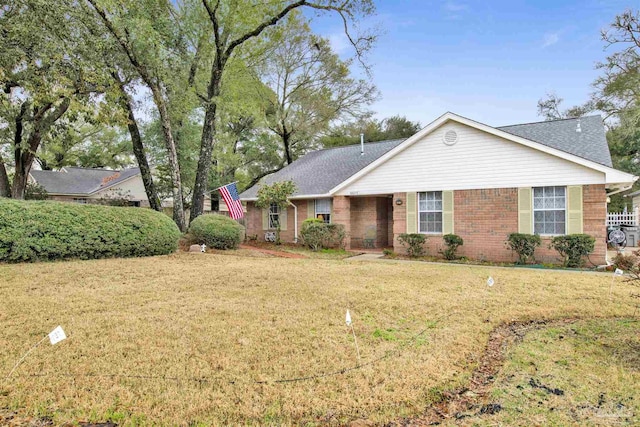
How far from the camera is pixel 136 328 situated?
4.86m

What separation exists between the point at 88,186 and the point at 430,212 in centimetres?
3001

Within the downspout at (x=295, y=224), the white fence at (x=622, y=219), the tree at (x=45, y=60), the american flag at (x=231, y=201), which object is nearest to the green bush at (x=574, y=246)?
the white fence at (x=622, y=219)

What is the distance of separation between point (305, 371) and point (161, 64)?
46.1 feet

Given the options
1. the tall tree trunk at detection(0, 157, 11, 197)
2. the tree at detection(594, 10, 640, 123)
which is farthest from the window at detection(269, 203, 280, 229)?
the tree at detection(594, 10, 640, 123)

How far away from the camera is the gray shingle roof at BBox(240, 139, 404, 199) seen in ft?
56.3

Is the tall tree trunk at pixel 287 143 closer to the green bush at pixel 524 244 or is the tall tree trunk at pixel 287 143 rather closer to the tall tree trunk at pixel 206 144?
the tall tree trunk at pixel 206 144

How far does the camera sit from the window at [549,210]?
1129 centimetres

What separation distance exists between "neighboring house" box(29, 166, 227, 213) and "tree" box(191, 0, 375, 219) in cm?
1295

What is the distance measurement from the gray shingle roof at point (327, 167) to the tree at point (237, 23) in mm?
3461

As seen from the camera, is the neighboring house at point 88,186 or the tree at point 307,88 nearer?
the tree at point 307,88

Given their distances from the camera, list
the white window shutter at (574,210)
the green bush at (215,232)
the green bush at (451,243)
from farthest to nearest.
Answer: the green bush at (215,232) → the green bush at (451,243) → the white window shutter at (574,210)

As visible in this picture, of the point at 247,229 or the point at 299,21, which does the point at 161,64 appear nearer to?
the point at 247,229

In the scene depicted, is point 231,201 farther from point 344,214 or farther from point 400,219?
point 400,219

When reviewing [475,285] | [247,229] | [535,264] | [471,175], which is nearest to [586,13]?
[471,175]
